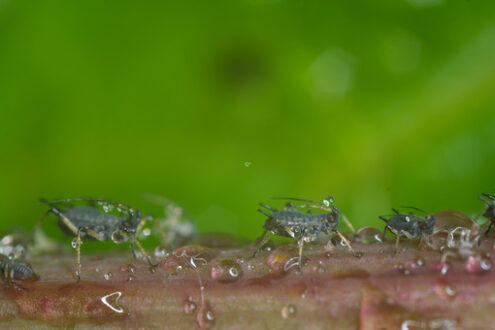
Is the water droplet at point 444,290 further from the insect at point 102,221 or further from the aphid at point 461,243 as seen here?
the insect at point 102,221

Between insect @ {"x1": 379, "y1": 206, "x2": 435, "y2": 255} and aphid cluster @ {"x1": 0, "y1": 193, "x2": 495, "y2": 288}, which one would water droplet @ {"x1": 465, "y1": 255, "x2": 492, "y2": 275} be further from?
insect @ {"x1": 379, "y1": 206, "x2": 435, "y2": 255}

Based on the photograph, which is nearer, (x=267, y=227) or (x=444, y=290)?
(x=444, y=290)

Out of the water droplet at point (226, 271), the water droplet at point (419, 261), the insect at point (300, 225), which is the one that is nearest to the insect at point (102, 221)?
the insect at point (300, 225)

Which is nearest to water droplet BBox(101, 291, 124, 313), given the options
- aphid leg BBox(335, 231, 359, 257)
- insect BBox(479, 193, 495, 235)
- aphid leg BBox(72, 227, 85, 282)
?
aphid leg BBox(72, 227, 85, 282)

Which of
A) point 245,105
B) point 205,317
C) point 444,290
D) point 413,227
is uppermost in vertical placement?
point 245,105

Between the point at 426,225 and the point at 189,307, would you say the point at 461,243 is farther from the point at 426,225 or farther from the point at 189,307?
the point at 189,307

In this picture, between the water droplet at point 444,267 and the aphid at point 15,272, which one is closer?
the water droplet at point 444,267

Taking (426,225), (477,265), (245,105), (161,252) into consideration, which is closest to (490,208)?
(426,225)
